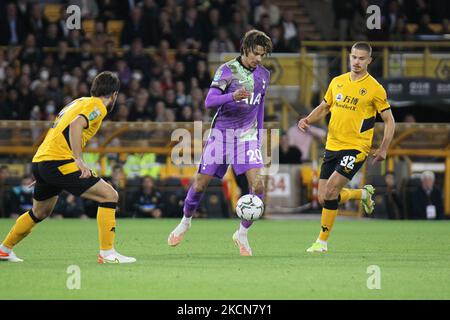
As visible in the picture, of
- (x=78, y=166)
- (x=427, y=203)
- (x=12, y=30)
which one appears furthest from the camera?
(x=12, y=30)

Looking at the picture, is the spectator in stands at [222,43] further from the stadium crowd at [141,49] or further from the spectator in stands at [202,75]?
the spectator in stands at [202,75]

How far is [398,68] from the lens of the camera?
2552cm

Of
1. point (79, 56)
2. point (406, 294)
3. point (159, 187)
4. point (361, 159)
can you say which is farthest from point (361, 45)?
point (79, 56)

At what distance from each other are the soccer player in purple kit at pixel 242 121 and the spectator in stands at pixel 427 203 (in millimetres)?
9086

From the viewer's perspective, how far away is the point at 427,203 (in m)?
21.0

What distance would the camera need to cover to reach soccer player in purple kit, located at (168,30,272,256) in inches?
477

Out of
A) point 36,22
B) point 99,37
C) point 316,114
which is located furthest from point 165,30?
point 316,114

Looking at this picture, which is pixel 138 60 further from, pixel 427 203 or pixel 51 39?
pixel 427 203

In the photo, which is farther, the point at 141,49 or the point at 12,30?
the point at 12,30

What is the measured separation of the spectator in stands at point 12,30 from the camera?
958 inches

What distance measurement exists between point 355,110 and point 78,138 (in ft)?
12.0

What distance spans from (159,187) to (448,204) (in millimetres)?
5633

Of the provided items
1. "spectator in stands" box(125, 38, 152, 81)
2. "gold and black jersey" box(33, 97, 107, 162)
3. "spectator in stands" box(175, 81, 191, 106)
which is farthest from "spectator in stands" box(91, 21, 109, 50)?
"gold and black jersey" box(33, 97, 107, 162)

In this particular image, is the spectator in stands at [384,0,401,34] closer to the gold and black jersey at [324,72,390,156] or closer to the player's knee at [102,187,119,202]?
the gold and black jersey at [324,72,390,156]
